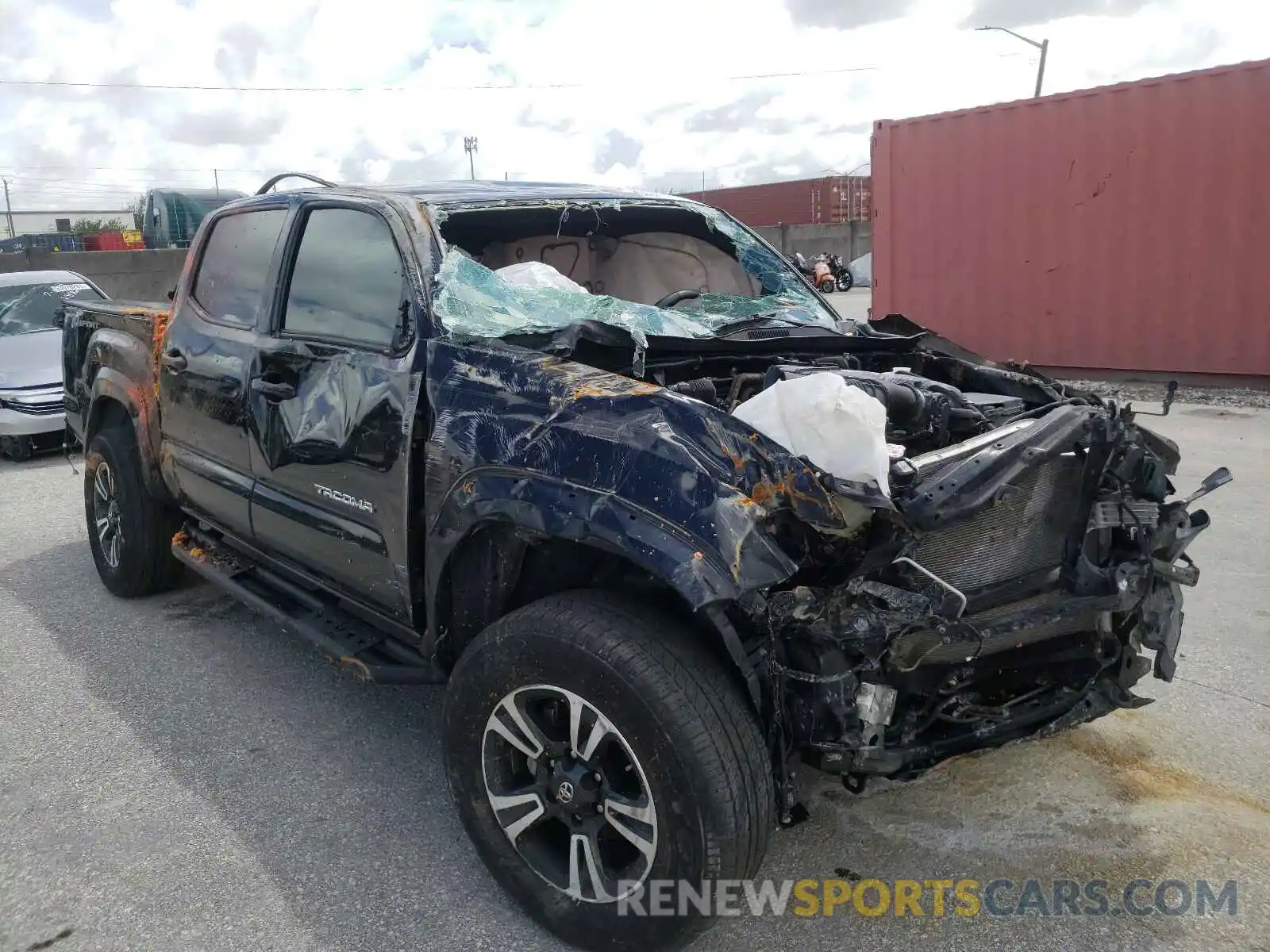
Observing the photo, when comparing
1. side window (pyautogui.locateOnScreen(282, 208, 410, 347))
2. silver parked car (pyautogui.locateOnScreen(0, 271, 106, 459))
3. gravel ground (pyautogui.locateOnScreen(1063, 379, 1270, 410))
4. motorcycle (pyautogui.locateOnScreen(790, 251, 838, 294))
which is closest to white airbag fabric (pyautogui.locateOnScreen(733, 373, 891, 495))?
side window (pyautogui.locateOnScreen(282, 208, 410, 347))

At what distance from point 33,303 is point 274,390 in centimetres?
779

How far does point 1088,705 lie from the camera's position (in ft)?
8.87

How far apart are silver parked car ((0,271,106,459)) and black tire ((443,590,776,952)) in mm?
6556

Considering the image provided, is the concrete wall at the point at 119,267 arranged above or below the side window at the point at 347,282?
below

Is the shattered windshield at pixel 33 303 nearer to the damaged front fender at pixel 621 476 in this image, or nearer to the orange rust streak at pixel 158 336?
the orange rust streak at pixel 158 336

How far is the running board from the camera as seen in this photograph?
10.2 feet

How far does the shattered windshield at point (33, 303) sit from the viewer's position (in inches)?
369

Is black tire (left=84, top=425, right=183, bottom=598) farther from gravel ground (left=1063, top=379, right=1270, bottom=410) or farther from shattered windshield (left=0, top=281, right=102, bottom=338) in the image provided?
gravel ground (left=1063, top=379, right=1270, bottom=410)

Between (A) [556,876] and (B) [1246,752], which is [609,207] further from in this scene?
(B) [1246,752]

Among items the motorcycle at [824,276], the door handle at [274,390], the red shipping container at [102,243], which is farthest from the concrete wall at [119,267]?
the door handle at [274,390]

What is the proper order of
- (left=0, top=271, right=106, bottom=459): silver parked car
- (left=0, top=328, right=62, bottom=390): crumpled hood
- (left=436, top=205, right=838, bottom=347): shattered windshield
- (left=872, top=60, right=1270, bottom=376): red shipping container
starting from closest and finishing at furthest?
(left=436, top=205, right=838, bottom=347): shattered windshield
(left=0, top=271, right=106, bottom=459): silver parked car
(left=0, top=328, right=62, bottom=390): crumpled hood
(left=872, top=60, right=1270, bottom=376): red shipping container

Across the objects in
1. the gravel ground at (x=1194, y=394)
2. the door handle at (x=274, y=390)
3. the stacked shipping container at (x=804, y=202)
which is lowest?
the gravel ground at (x=1194, y=394)

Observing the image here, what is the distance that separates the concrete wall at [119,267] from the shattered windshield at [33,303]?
687cm

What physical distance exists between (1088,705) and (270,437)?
268cm
